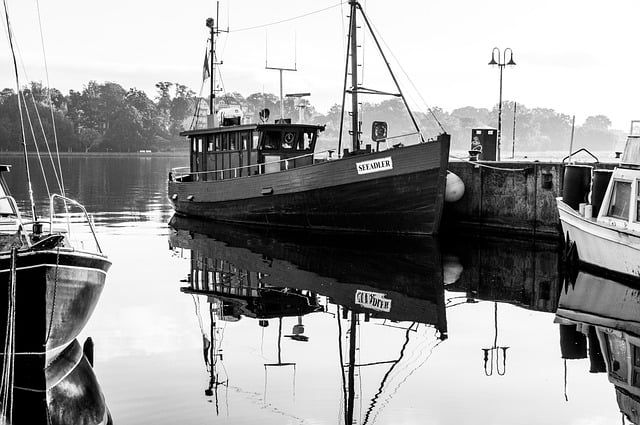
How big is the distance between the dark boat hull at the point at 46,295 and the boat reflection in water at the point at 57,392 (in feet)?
0.62

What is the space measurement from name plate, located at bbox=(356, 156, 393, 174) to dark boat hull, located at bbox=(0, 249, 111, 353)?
1298cm

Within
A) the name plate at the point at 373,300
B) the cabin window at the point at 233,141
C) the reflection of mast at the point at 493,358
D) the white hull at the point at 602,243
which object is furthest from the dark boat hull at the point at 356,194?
the reflection of mast at the point at 493,358

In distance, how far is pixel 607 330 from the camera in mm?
14156

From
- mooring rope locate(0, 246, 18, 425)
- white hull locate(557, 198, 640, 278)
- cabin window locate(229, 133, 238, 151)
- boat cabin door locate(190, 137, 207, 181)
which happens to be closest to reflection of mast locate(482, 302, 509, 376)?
white hull locate(557, 198, 640, 278)

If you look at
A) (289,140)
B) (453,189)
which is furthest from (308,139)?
(453,189)

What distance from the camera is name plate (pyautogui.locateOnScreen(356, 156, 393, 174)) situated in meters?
24.2

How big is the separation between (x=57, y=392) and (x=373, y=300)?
715cm

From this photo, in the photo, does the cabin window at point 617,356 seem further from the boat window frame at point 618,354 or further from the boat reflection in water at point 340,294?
the boat reflection in water at point 340,294

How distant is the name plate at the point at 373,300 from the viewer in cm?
1612

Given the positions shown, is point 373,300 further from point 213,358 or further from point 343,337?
point 213,358

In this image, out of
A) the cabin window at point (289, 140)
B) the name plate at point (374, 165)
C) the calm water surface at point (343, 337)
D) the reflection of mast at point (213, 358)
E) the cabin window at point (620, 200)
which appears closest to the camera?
the calm water surface at point (343, 337)

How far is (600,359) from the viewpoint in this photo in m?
12.6

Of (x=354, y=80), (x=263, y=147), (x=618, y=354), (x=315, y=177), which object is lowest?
(x=618, y=354)

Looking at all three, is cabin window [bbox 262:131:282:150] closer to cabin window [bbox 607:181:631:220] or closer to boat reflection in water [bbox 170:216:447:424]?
boat reflection in water [bbox 170:216:447:424]
